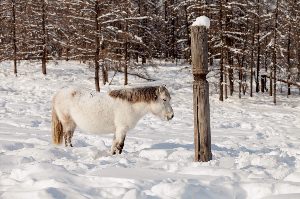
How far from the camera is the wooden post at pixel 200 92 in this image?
19.0ft

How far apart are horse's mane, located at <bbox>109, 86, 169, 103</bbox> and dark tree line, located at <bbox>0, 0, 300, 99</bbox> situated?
1636cm

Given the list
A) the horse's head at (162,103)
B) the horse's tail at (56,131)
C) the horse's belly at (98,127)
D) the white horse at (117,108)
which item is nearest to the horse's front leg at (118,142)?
the white horse at (117,108)

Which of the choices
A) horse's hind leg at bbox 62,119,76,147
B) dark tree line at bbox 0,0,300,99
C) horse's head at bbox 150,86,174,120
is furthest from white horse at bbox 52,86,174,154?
dark tree line at bbox 0,0,300,99

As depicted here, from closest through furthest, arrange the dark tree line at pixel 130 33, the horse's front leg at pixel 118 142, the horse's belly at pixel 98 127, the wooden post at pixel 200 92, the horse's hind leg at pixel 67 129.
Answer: the wooden post at pixel 200 92 → the horse's front leg at pixel 118 142 → the horse's belly at pixel 98 127 → the horse's hind leg at pixel 67 129 → the dark tree line at pixel 130 33

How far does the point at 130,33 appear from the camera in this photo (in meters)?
28.5

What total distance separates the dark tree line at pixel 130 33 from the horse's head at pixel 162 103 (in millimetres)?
16194

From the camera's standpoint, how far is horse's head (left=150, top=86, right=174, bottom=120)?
779 centimetres

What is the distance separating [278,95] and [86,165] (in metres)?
32.1

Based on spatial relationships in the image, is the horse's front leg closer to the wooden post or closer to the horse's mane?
the horse's mane

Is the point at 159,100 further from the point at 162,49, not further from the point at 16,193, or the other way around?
the point at 162,49

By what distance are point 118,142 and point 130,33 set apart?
2152 centimetres

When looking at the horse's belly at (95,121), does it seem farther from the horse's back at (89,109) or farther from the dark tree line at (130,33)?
the dark tree line at (130,33)

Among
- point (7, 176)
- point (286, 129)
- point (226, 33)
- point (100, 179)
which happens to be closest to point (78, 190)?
point (100, 179)

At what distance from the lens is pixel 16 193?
12.0ft
